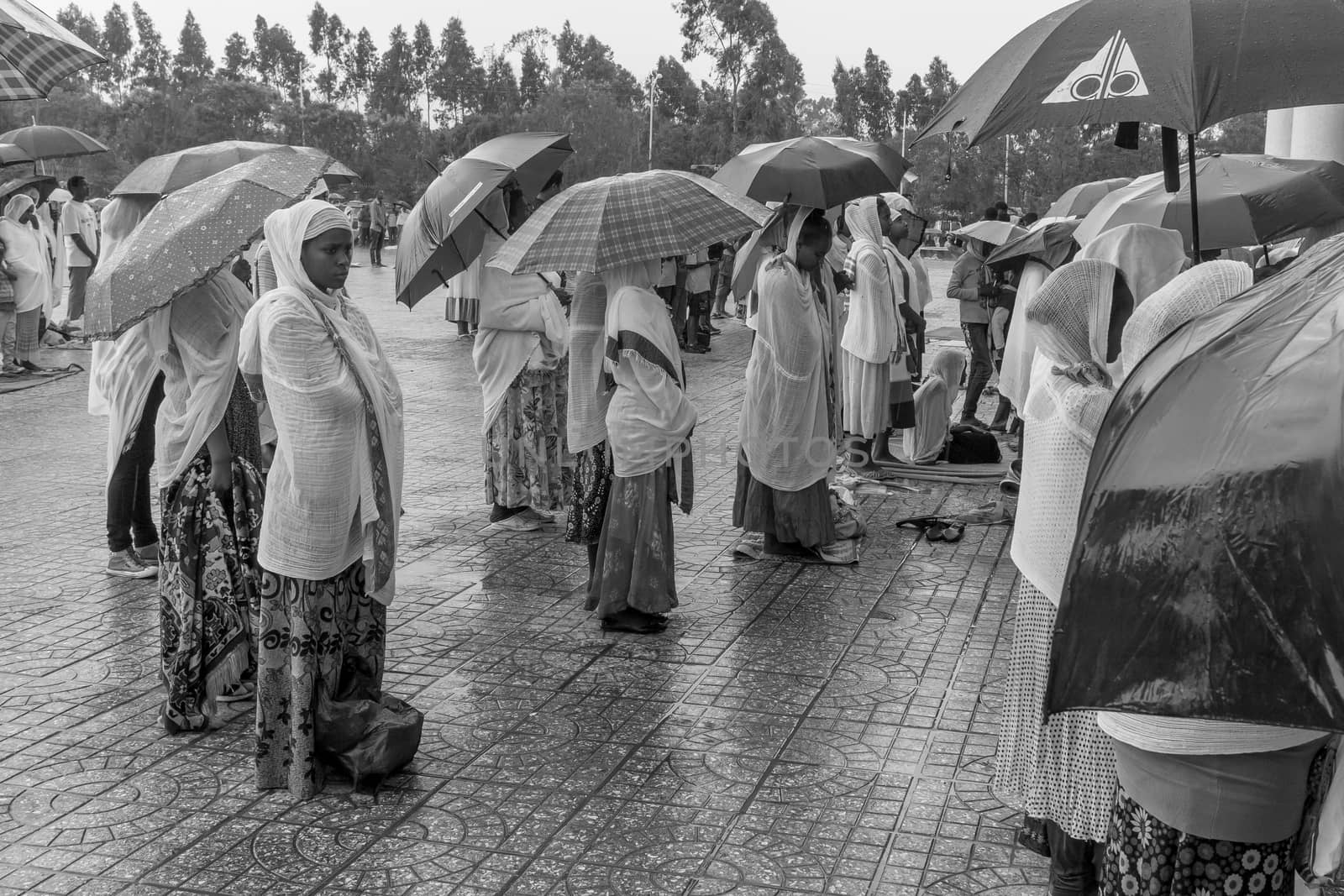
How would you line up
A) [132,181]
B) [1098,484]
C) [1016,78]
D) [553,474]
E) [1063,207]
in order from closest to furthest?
1. [1098,484]
2. [1016,78]
3. [132,181]
4. [553,474]
5. [1063,207]

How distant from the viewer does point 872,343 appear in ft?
30.0

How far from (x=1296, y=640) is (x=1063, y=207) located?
954cm

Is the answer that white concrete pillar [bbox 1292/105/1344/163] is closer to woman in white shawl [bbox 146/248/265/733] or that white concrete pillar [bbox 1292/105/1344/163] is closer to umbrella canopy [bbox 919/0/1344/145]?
umbrella canopy [bbox 919/0/1344/145]

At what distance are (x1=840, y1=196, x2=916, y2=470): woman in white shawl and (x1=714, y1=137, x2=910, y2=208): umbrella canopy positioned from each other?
4.37 feet

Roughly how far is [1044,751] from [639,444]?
107 inches

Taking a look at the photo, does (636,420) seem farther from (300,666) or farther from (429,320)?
(429,320)

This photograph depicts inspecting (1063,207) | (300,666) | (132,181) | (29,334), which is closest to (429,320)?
(29,334)

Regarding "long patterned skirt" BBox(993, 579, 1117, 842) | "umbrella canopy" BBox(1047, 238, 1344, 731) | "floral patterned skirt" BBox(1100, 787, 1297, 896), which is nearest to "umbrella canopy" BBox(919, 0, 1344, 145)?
"long patterned skirt" BBox(993, 579, 1117, 842)

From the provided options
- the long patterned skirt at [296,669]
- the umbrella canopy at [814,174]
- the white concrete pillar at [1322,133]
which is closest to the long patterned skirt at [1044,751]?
the long patterned skirt at [296,669]

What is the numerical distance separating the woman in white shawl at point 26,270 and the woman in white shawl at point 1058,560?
462 inches

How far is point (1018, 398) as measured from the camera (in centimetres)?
819

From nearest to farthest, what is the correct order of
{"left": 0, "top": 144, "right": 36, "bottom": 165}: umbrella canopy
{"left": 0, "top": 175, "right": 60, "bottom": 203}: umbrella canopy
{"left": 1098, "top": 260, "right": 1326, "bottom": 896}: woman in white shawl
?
1. {"left": 1098, "top": 260, "right": 1326, "bottom": 896}: woman in white shawl
2. {"left": 0, "top": 144, "right": 36, "bottom": 165}: umbrella canopy
3. {"left": 0, "top": 175, "right": 60, "bottom": 203}: umbrella canopy

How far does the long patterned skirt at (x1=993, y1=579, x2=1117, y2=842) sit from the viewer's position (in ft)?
10.9

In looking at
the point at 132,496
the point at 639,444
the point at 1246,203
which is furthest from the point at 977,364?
the point at 132,496
